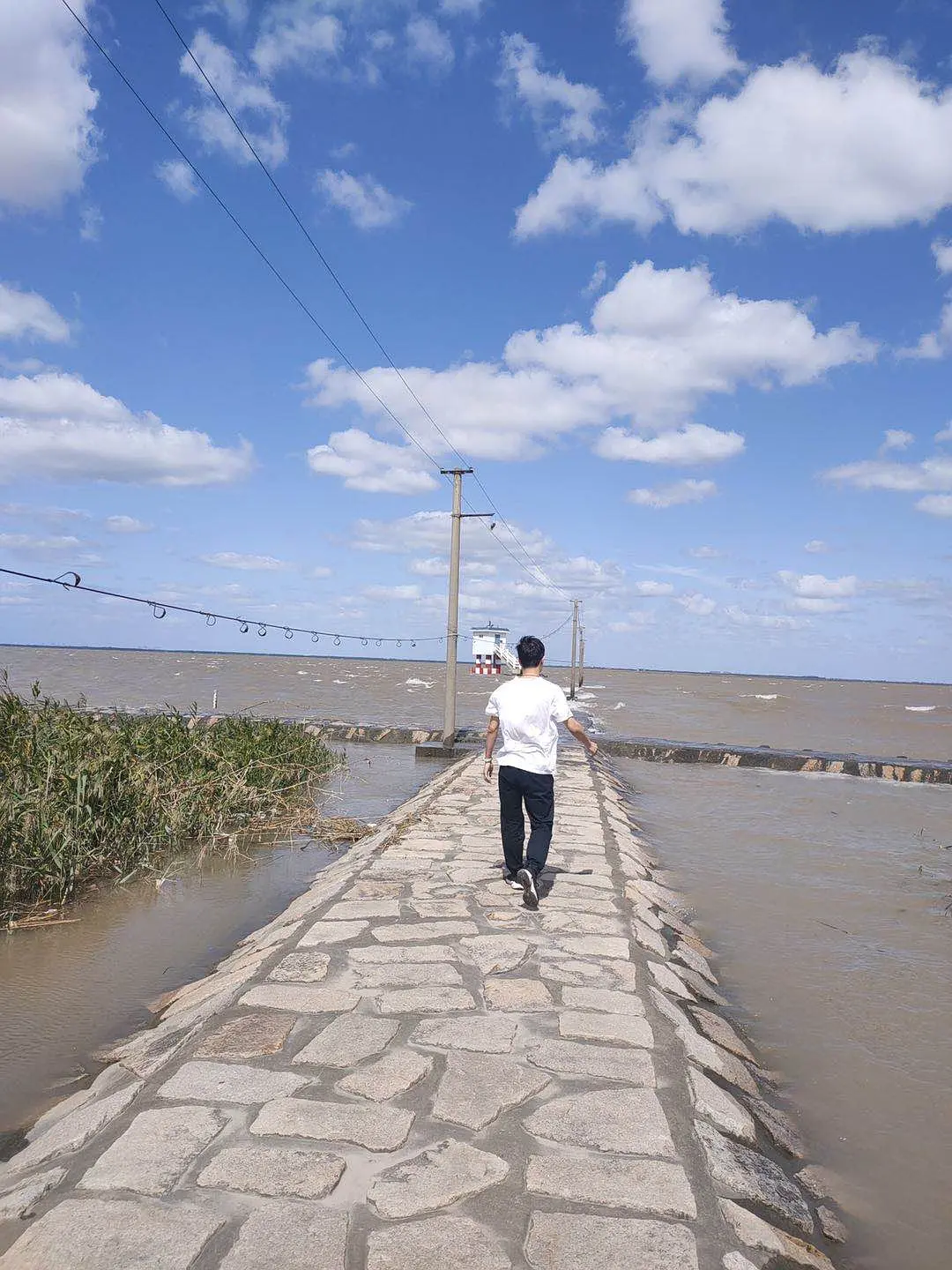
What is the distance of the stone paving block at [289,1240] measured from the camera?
2150 mm

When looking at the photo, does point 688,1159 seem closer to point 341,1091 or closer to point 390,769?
point 341,1091

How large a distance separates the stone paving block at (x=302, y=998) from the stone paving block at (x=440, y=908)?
1290 mm

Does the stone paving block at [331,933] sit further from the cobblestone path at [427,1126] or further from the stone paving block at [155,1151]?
the stone paving block at [155,1151]

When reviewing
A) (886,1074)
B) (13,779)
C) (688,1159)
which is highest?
(13,779)

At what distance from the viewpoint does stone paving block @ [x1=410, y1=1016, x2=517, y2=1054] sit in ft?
11.3

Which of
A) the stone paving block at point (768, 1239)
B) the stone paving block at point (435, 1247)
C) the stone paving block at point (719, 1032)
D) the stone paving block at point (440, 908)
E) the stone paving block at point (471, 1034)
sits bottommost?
the stone paving block at point (719, 1032)

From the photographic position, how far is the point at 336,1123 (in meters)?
2.81

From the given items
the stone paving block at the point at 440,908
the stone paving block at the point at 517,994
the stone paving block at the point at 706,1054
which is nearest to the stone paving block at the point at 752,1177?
the stone paving block at the point at 706,1054

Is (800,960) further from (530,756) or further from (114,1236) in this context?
(114,1236)

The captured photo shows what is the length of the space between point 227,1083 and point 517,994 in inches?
56.3

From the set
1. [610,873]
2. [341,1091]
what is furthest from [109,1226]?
[610,873]

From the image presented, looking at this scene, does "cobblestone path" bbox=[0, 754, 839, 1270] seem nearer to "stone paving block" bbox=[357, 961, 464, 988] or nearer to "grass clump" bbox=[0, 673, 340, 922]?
"stone paving block" bbox=[357, 961, 464, 988]

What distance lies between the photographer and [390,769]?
14289 millimetres

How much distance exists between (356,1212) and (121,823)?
5886 mm
